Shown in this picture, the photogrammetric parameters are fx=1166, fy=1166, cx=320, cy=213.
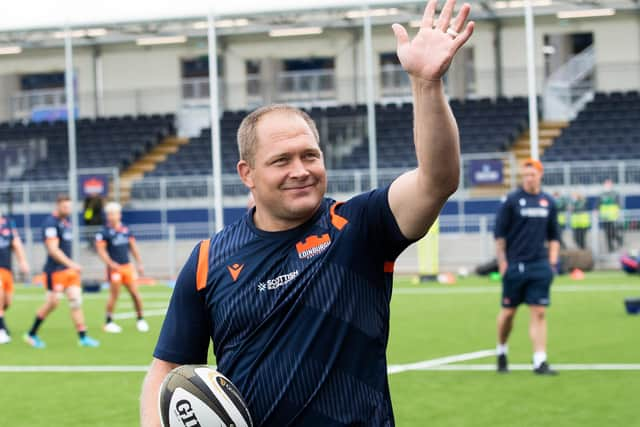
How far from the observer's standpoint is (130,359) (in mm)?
13773

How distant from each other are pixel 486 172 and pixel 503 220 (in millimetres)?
19109

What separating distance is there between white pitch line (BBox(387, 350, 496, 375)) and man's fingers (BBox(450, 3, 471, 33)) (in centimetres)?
884

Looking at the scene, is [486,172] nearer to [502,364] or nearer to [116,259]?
[116,259]

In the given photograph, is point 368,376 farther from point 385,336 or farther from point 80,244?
point 80,244

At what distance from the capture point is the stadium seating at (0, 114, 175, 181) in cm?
3791

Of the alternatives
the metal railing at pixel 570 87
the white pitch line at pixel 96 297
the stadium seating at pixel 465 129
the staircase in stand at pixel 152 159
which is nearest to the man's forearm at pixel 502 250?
the white pitch line at pixel 96 297

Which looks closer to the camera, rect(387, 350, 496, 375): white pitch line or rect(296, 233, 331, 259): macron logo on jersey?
rect(296, 233, 331, 259): macron logo on jersey

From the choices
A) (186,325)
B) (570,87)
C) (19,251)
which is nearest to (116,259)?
(19,251)

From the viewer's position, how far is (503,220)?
11.9 metres

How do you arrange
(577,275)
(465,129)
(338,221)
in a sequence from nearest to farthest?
(338,221)
(577,275)
(465,129)

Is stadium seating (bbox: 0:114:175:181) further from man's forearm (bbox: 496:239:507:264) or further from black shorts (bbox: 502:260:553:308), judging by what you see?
black shorts (bbox: 502:260:553:308)

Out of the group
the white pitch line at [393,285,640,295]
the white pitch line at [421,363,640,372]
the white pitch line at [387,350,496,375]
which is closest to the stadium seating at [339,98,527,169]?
the white pitch line at [393,285,640,295]

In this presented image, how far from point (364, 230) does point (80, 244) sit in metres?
29.4

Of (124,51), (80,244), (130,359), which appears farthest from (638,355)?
(124,51)
